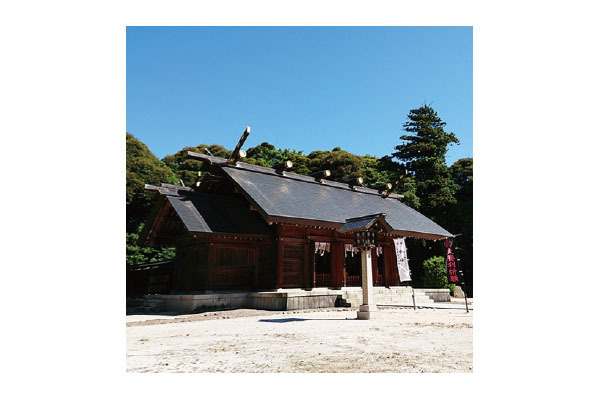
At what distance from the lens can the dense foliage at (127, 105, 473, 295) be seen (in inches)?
924

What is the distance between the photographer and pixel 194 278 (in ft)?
46.3

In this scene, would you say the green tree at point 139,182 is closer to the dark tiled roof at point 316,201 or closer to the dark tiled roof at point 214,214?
the dark tiled roof at point 214,214

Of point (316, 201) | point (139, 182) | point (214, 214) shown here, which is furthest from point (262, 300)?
point (139, 182)

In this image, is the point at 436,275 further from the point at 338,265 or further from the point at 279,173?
the point at 279,173

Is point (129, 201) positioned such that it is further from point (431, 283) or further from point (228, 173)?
point (431, 283)

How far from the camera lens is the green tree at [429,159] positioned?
1074 inches

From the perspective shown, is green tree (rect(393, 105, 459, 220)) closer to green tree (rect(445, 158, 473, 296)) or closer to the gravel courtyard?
green tree (rect(445, 158, 473, 296))

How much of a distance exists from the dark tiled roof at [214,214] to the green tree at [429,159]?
52.6 feet

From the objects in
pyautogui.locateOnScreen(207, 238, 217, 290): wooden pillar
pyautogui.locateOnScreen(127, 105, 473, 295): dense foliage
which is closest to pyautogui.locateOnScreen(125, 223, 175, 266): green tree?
pyautogui.locateOnScreen(127, 105, 473, 295): dense foliage

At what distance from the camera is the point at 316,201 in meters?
16.2

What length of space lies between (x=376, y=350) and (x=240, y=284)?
9.05 metres

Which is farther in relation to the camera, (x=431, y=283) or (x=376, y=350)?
(x=431, y=283)

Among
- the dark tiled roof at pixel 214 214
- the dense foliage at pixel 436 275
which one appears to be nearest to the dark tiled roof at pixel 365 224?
the dark tiled roof at pixel 214 214
